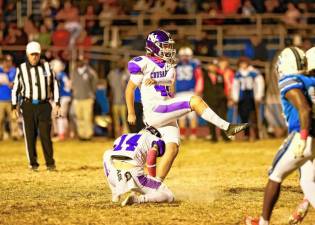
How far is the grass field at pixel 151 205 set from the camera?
8047 millimetres

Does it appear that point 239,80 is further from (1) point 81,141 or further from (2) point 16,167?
(2) point 16,167

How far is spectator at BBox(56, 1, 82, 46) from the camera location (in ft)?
72.9

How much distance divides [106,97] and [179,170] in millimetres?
8110

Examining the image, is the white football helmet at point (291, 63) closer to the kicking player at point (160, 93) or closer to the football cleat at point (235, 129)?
the football cleat at point (235, 129)

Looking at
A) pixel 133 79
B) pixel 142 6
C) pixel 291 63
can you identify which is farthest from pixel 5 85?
pixel 291 63

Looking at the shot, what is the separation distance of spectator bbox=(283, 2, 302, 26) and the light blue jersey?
1496cm

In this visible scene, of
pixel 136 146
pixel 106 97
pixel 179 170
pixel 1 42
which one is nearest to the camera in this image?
pixel 136 146

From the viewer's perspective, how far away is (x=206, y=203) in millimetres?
9062

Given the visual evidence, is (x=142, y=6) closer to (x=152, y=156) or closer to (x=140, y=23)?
(x=140, y=23)

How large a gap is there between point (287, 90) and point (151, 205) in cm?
250

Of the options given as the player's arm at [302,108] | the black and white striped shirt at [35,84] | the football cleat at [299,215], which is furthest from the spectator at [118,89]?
the player's arm at [302,108]

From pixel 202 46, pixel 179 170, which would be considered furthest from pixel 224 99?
pixel 179 170

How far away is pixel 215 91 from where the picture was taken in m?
19.7

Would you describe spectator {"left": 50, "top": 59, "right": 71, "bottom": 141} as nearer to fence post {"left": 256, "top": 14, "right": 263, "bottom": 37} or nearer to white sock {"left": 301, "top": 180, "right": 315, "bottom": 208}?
fence post {"left": 256, "top": 14, "right": 263, "bottom": 37}
